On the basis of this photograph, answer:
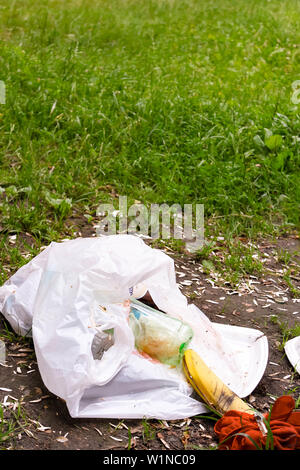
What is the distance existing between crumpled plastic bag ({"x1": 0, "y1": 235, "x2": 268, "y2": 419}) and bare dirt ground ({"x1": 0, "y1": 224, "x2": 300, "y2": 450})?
6 cm

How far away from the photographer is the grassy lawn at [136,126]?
13.3ft

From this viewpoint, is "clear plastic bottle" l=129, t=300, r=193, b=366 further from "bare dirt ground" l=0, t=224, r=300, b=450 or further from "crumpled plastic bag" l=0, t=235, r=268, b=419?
"bare dirt ground" l=0, t=224, r=300, b=450

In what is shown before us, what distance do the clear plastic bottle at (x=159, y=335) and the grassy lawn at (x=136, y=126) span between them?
34.6 inches

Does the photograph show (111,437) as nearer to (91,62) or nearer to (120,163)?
(120,163)

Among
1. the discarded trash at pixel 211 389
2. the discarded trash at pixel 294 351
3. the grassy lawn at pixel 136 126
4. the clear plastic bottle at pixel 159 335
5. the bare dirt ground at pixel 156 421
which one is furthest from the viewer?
the grassy lawn at pixel 136 126

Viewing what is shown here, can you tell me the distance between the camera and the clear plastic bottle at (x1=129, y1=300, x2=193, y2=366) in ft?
8.32

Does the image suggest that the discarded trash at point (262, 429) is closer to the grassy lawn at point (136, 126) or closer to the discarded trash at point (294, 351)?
the discarded trash at point (294, 351)

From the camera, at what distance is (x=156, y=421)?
2.34 m

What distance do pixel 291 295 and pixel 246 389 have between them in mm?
1062

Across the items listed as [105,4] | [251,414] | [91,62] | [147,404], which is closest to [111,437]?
[147,404]

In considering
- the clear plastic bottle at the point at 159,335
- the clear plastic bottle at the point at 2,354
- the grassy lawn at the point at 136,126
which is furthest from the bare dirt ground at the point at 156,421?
the grassy lawn at the point at 136,126

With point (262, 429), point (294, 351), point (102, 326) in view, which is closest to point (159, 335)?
point (102, 326)

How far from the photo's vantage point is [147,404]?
2.35 m

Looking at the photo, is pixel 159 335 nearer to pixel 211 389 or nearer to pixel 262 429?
pixel 211 389
